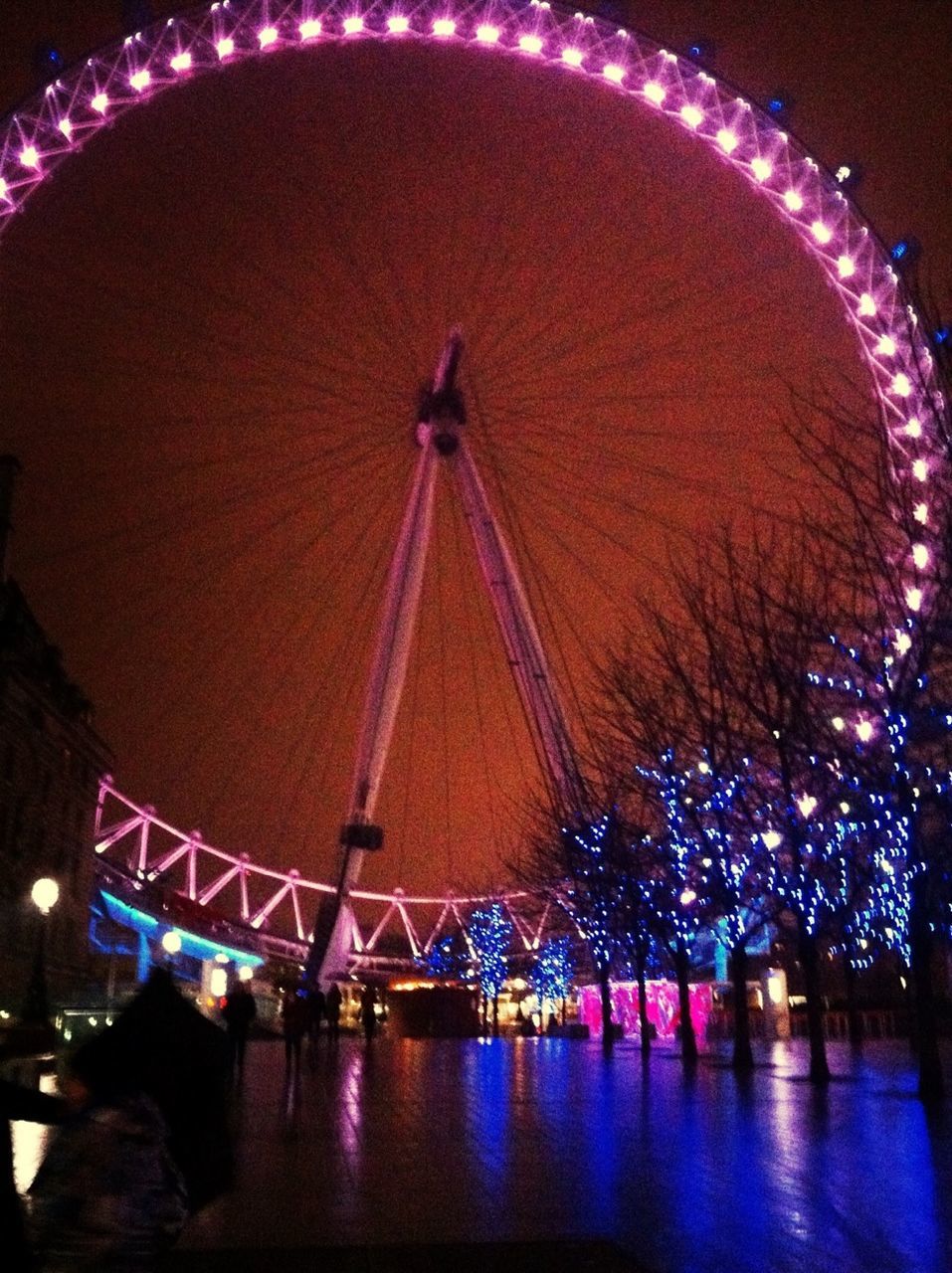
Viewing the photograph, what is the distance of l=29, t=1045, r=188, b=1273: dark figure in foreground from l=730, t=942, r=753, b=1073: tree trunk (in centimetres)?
2054

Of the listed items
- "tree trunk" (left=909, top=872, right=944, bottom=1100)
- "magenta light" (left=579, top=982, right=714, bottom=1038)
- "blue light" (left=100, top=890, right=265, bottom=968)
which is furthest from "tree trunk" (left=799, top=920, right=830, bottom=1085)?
"blue light" (left=100, top=890, right=265, bottom=968)

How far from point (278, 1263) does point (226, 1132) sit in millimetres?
3763

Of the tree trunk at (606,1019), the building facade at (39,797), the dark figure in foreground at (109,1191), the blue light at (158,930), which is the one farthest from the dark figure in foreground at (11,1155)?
the blue light at (158,930)

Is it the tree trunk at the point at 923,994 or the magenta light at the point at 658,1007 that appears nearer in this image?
the tree trunk at the point at 923,994

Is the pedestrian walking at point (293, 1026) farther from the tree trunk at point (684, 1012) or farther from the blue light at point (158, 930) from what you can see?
the blue light at point (158, 930)

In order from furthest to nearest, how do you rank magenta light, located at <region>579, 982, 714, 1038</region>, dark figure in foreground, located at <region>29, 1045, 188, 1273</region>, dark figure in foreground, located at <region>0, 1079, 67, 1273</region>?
magenta light, located at <region>579, 982, 714, 1038</region>
dark figure in foreground, located at <region>29, 1045, 188, 1273</region>
dark figure in foreground, located at <region>0, 1079, 67, 1273</region>

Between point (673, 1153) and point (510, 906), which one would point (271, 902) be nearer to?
point (510, 906)

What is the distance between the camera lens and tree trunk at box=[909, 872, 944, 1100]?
16625mm

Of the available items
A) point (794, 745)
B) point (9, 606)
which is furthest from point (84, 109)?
point (794, 745)

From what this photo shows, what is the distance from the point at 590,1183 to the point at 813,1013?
40.8ft

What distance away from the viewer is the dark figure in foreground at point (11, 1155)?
3.33 m

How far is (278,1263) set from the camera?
713 cm

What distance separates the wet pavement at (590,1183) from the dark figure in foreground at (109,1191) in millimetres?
1166

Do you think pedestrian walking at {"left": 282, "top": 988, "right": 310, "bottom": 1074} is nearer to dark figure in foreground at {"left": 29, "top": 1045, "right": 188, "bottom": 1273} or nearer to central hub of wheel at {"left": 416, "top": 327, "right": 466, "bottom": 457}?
central hub of wheel at {"left": 416, "top": 327, "right": 466, "bottom": 457}
